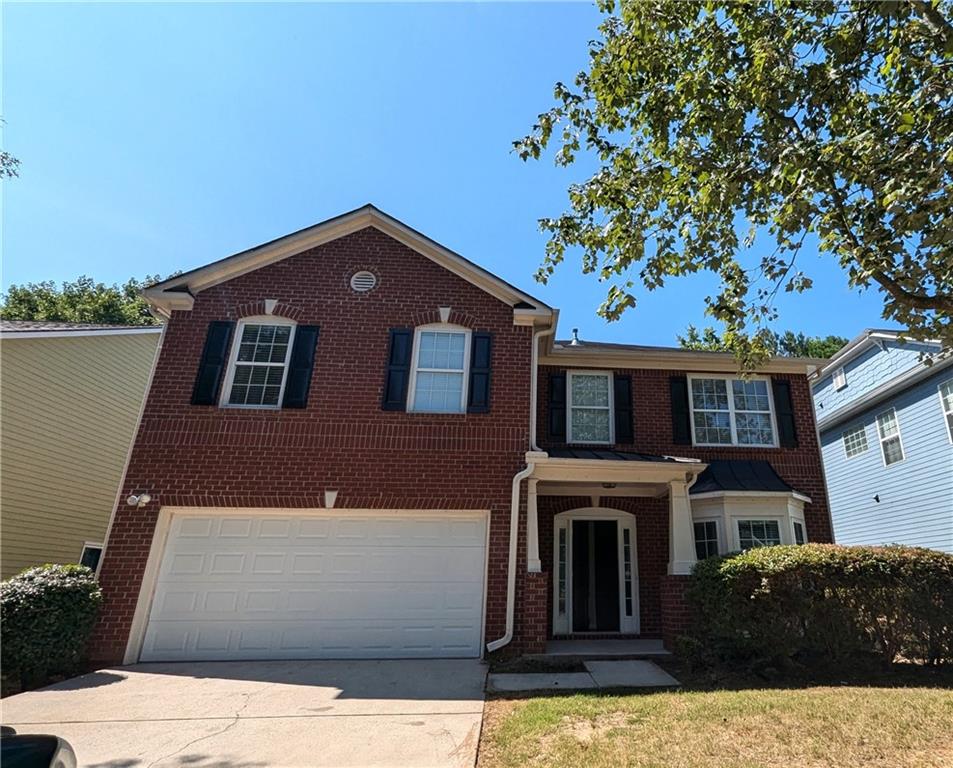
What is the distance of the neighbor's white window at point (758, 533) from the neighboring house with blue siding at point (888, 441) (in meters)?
4.11

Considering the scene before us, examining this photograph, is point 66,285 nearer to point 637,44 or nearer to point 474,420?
point 474,420

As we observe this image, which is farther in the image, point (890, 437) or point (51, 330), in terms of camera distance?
point (890, 437)

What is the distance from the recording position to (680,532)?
9.12 m

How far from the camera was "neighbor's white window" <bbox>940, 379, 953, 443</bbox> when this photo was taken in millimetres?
11891

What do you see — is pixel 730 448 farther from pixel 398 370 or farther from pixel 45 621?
pixel 45 621

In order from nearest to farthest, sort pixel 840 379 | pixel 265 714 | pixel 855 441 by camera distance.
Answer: pixel 265 714 → pixel 855 441 → pixel 840 379

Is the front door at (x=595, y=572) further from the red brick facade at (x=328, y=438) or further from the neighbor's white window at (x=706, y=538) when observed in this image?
the red brick facade at (x=328, y=438)

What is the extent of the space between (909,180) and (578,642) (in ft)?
27.5

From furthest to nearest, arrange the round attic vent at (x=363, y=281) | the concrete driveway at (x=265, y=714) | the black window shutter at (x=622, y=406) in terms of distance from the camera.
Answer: the black window shutter at (x=622, y=406) < the round attic vent at (x=363, y=281) < the concrete driveway at (x=265, y=714)

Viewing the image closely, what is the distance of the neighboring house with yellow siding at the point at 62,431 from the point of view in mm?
10281

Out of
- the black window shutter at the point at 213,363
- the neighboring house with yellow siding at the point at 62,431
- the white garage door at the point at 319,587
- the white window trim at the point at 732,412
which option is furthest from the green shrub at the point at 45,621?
the white window trim at the point at 732,412

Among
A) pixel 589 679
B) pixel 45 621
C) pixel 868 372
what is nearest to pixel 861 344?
pixel 868 372

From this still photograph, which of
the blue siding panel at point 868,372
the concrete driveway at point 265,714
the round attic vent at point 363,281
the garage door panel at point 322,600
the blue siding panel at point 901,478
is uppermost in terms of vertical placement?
the blue siding panel at point 868,372

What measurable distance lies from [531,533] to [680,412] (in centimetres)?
499
